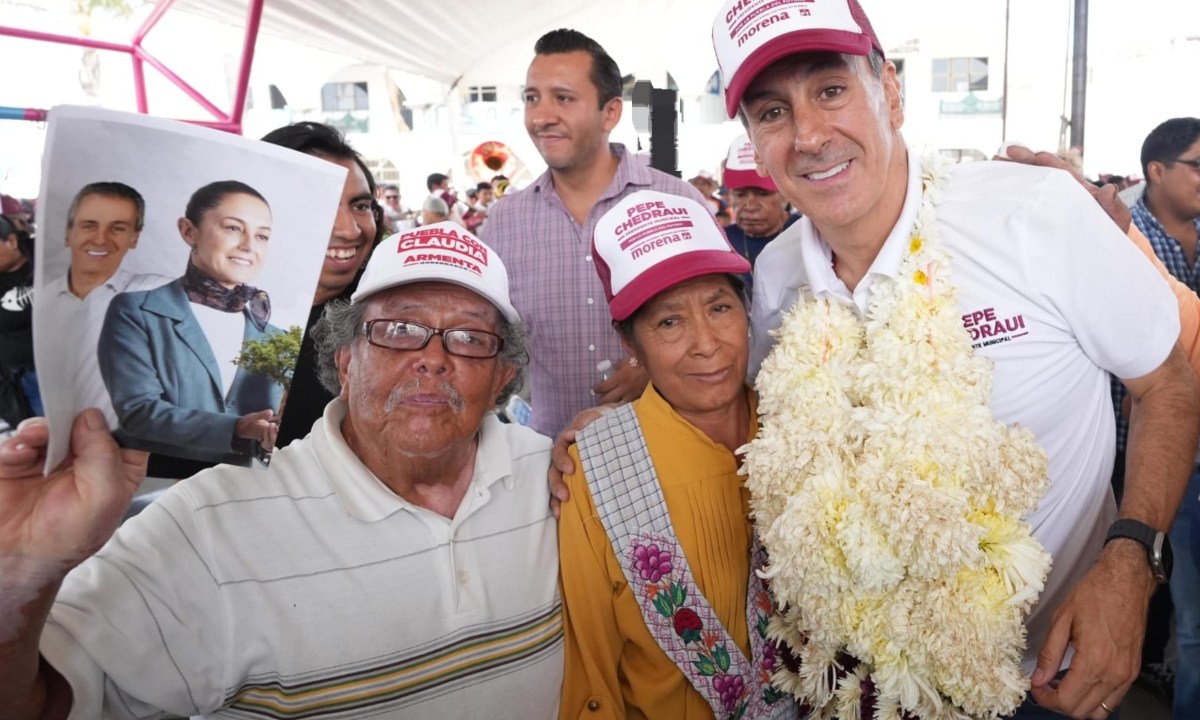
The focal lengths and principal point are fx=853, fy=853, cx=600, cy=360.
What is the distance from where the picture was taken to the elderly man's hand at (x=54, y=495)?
110 cm

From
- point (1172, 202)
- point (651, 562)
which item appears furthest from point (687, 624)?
point (1172, 202)

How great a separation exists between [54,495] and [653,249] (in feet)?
3.99

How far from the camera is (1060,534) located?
172 centimetres

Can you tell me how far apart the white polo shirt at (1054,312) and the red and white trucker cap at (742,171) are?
278 centimetres

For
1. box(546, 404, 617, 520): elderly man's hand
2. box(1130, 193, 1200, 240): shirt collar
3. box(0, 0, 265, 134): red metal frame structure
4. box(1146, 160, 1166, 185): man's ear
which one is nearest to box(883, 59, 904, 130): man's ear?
box(546, 404, 617, 520): elderly man's hand

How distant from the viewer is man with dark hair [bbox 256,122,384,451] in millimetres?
2330

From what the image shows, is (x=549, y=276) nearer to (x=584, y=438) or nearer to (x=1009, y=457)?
(x=584, y=438)

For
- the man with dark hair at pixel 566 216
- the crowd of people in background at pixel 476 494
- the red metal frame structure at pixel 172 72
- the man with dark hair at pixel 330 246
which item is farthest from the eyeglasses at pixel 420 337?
the red metal frame structure at pixel 172 72

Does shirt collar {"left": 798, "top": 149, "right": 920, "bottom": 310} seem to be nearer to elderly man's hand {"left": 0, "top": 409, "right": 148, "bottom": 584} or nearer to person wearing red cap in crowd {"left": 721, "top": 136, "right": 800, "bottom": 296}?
elderly man's hand {"left": 0, "top": 409, "right": 148, "bottom": 584}

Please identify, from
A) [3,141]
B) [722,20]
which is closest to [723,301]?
[722,20]

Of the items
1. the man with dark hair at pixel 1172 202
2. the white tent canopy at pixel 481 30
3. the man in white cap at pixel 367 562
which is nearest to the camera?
the man in white cap at pixel 367 562

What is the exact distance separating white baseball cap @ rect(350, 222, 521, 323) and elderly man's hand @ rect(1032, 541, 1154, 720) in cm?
123

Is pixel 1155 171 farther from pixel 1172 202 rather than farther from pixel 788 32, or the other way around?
pixel 788 32

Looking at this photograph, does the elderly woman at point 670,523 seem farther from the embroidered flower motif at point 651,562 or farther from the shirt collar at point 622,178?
the shirt collar at point 622,178
